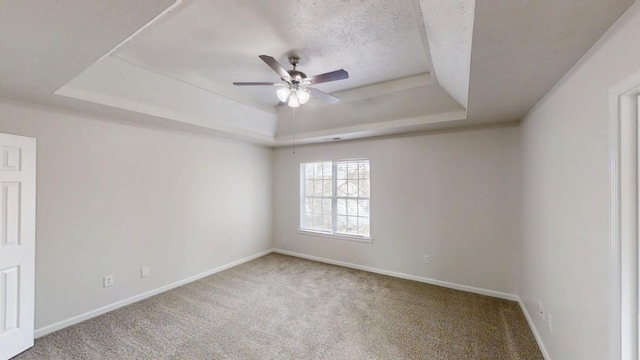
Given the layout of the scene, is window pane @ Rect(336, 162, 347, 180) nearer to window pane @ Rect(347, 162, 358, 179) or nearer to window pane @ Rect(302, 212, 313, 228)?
window pane @ Rect(347, 162, 358, 179)

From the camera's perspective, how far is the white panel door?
2.11 metres

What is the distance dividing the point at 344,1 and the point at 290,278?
346 cm

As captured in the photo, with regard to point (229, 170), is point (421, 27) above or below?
above

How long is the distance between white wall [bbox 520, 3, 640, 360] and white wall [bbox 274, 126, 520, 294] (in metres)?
0.83

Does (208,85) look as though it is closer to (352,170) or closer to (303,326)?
(352,170)

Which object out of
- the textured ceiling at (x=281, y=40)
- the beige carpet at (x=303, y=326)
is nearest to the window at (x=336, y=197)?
the beige carpet at (x=303, y=326)

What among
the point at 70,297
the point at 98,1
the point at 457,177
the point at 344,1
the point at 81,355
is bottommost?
the point at 81,355

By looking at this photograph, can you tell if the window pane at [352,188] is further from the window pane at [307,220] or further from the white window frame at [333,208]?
the window pane at [307,220]

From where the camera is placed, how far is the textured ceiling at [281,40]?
181 centimetres

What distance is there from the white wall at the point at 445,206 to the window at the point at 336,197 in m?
0.21

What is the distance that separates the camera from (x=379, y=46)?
2.31m

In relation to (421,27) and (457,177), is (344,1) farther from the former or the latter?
(457,177)

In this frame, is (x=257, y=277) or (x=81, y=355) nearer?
(x=81, y=355)

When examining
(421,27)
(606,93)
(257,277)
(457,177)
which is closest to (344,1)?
(421,27)
